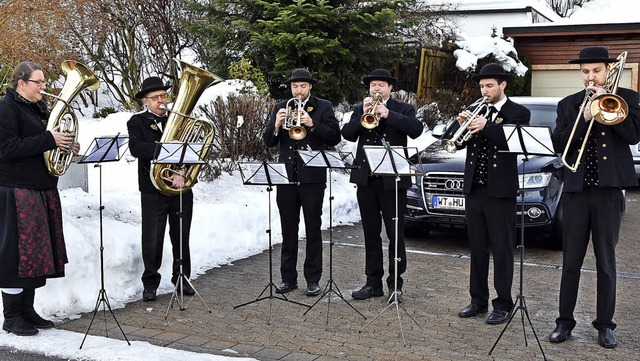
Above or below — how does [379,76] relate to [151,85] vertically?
above

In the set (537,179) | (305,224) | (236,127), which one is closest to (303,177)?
(305,224)

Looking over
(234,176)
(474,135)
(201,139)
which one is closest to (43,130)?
(201,139)

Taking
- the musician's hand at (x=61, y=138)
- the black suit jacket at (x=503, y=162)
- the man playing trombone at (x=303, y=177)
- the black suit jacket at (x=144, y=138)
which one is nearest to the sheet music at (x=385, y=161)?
the black suit jacket at (x=503, y=162)

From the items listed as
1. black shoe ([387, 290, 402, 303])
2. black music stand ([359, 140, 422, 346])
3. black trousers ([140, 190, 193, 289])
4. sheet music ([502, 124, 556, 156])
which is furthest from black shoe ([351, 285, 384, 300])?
sheet music ([502, 124, 556, 156])

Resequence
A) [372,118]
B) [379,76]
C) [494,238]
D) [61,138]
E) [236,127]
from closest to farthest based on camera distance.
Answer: [61,138] → [494,238] → [372,118] → [379,76] → [236,127]

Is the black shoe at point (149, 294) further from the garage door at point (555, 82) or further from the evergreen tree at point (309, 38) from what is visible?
the garage door at point (555, 82)

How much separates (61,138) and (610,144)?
13.6ft

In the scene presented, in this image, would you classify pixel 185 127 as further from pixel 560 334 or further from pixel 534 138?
pixel 560 334

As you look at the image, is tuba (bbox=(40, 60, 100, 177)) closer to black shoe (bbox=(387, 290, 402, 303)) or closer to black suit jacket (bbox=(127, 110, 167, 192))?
black suit jacket (bbox=(127, 110, 167, 192))

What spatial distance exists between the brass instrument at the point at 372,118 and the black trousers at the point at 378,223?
53 cm

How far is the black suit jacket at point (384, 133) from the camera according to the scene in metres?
6.62

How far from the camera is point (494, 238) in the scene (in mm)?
6188

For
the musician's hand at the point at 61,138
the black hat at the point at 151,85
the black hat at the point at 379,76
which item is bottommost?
the musician's hand at the point at 61,138

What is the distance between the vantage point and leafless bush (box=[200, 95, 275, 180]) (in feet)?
39.4
